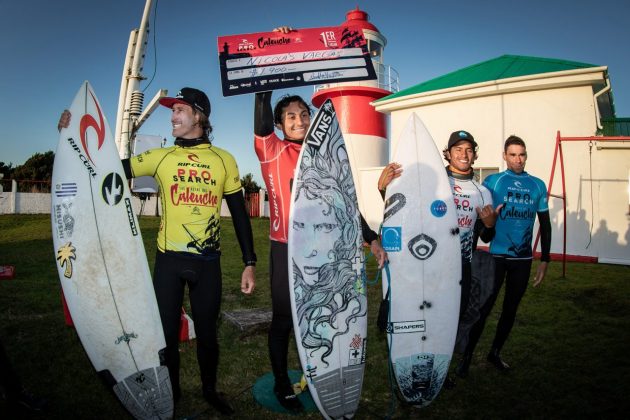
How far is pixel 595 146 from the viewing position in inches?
352

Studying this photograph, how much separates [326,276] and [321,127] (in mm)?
1115

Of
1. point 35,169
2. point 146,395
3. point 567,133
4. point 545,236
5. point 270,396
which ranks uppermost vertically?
point 35,169

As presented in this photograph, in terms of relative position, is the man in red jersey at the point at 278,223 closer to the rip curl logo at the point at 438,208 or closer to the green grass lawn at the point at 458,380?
the green grass lawn at the point at 458,380

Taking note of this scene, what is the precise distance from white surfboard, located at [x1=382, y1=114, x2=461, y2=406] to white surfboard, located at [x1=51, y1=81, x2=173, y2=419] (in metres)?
1.73

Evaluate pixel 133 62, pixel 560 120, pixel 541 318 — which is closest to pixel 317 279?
pixel 541 318

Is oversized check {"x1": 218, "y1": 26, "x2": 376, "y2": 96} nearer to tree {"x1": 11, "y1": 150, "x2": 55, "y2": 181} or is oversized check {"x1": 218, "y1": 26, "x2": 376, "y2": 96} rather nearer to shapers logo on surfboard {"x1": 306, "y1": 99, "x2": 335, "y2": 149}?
shapers logo on surfboard {"x1": 306, "y1": 99, "x2": 335, "y2": 149}

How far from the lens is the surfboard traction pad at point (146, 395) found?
2.35 m

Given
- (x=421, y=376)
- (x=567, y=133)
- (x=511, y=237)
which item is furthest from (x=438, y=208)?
(x=567, y=133)

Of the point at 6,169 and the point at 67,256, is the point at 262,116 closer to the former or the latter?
the point at 67,256

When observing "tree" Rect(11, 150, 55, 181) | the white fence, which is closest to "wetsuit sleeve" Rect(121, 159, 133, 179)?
the white fence

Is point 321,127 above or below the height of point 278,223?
above

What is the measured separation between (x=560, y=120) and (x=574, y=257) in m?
3.48

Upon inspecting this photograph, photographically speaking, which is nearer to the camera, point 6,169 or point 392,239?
point 392,239

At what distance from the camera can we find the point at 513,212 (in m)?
3.28
